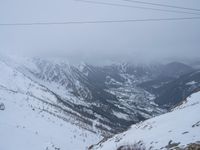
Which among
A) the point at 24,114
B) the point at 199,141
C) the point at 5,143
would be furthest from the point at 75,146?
the point at 199,141

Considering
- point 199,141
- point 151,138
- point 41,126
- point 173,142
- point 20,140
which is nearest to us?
point 199,141

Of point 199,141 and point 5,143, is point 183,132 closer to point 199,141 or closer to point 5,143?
point 199,141

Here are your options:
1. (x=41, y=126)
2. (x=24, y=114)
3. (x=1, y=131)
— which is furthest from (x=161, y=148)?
(x=24, y=114)

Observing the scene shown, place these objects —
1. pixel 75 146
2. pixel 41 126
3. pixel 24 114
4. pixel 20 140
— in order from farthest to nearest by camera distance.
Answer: pixel 24 114 < pixel 41 126 < pixel 75 146 < pixel 20 140

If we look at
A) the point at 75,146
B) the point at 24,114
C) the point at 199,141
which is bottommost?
the point at 24,114

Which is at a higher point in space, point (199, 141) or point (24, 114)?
point (199, 141)

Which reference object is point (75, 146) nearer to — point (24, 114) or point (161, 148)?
point (24, 114)

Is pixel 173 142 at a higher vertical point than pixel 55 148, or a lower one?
higher

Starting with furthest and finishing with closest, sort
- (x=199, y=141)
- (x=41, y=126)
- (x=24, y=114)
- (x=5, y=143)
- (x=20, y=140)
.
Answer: (x=24, y=114), (x=41, y=126), (x=20, y=140), (x=5, y=143), (x=199, y=141)

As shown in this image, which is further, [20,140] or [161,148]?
[20,140]
